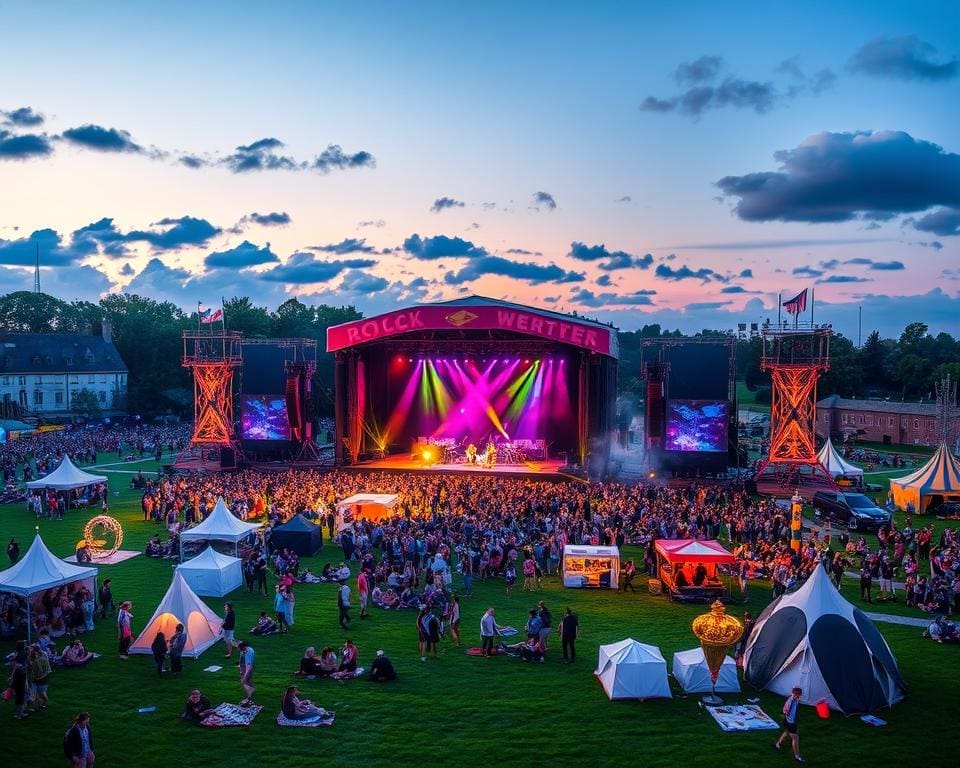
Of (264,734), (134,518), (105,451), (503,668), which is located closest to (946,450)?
(503,668)

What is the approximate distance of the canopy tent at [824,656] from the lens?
11867mm

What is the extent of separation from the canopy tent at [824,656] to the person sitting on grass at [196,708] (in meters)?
8.95

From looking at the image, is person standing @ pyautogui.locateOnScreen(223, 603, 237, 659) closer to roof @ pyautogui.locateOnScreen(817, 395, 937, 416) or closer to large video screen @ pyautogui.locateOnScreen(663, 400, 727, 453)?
large video screen @ pyautogui.locateOnScreen(663, 400, 727, 453)

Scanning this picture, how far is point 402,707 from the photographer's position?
11836 mm

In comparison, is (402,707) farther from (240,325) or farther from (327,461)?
(240,325)

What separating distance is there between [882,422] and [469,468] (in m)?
36.3

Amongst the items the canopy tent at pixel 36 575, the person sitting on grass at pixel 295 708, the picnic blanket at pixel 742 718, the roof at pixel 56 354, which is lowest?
the picnic blanket at pixel 742 718

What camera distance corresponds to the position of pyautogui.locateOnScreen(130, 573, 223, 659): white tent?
46.3ft

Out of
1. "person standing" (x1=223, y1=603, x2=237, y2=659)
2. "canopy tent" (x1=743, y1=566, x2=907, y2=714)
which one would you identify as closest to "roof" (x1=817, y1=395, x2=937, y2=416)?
"canopy tent" (x1=743, y1=566, x2=907, y2=714)

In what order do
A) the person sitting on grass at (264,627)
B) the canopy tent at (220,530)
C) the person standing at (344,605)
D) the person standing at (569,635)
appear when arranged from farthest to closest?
the canopy tent at (220,530)
the person standing at (344,605)
the person sitting on grass at (264,627)
the person standing at (569,635)

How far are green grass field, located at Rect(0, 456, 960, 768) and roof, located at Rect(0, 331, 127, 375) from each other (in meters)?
60.3

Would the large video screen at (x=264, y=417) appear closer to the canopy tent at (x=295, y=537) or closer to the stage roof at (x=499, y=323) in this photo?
the stage roof at (x=499, y=323)

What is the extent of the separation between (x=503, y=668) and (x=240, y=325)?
70554 mm

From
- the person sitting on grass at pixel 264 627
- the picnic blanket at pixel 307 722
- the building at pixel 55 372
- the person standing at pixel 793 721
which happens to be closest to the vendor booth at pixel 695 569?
the person standing at pixel 793 721
